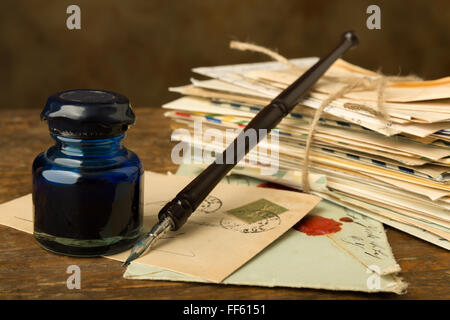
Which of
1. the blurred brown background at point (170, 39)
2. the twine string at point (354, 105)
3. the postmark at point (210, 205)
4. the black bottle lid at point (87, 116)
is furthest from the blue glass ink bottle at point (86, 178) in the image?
the blurred brown background at point (170, 39)

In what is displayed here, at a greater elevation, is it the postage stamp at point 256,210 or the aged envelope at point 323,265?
the postage stamp at point 256,210

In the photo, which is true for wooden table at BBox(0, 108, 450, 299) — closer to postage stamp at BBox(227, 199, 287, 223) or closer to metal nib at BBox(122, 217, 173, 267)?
metal nib at BBox(122, 217, 173, 267)

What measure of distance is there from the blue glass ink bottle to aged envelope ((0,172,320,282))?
43 millimetres

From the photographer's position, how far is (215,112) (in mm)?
1006

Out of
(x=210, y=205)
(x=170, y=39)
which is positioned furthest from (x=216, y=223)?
(x=170, y=39)

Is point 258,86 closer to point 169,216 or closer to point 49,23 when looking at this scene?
point 169,216

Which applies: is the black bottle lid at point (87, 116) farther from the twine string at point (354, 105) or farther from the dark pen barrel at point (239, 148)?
the twine string at point (354, 105)

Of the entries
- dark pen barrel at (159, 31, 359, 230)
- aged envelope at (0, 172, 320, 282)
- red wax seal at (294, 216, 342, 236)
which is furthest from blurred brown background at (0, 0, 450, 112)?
red wax seal at (294, 216, 342, 236)

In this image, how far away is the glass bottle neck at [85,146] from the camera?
635 millimetres

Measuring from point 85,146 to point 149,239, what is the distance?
0.12 meters

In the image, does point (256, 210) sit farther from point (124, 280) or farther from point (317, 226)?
point (124, 280)

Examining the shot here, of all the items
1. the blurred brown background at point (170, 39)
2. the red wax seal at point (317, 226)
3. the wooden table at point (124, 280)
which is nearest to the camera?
the wooden table at point (124, 280)

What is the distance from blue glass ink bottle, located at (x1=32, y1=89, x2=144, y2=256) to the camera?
0.62m

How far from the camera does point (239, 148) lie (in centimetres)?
79
